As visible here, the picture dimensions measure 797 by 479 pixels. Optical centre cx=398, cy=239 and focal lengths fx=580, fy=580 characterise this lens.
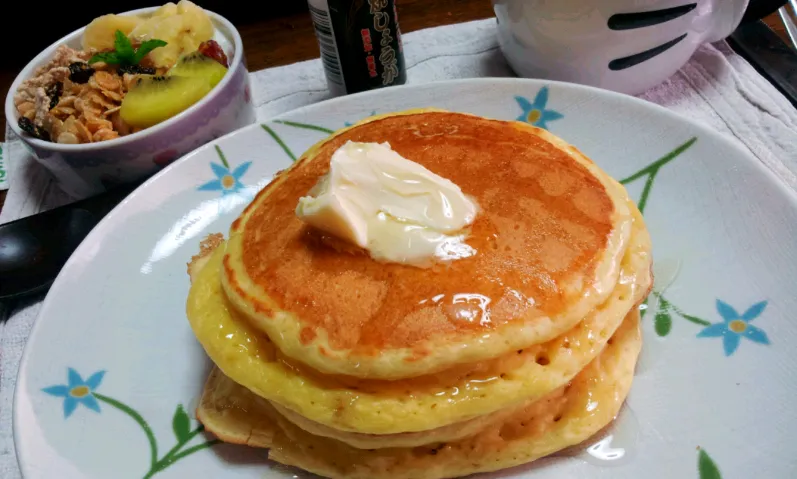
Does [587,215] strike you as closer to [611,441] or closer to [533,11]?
[611,441]

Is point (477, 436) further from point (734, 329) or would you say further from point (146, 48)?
point (146, 48)

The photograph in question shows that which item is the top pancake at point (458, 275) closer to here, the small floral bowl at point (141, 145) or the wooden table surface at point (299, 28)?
the small floral bowl at point (141, 145)

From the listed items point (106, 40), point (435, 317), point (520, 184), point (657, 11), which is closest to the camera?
point (435, 317)

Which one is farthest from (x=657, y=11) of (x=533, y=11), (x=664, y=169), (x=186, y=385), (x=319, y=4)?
(x=186, y=385)

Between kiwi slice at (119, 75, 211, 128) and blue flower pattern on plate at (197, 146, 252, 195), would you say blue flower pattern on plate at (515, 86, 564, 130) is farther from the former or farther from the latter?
kiwi slice at (119, 75, 211, 128)

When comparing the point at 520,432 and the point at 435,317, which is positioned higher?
the point at 435,317

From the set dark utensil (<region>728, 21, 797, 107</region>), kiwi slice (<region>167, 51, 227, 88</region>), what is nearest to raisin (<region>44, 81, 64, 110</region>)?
kiwi slice (<region>167, 51, 227, 88</region>)

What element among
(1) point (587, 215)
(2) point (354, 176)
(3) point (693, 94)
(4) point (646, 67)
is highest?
(2) point (354, 176)
